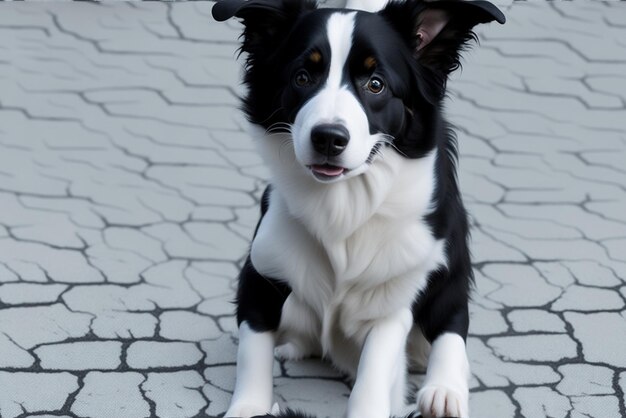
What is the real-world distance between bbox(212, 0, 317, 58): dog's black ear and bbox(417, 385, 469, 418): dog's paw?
1039 mm

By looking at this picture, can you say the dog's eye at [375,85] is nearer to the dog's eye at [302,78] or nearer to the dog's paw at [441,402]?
the dog's eye at [302,78]

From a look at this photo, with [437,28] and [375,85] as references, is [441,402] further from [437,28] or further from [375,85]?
[437,28]

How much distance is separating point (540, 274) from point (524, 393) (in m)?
0.84

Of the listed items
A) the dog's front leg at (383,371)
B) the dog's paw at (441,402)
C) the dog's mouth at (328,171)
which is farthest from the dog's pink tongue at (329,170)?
the dog's paw at (441,402)

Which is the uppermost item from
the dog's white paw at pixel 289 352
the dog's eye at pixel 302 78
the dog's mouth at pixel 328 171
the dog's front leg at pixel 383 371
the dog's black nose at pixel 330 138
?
the dog's eye at pixel 302 78

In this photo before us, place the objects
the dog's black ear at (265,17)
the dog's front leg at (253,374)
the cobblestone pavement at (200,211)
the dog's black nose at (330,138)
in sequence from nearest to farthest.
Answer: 1. the dog's black nose at (330,138)
2. the dog's black ear at (265,17)
3. the dog's front leg at (253,374)
4. the cobblestone pavement at (200,211)

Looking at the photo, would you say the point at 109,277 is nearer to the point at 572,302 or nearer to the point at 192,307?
the point at 192,307

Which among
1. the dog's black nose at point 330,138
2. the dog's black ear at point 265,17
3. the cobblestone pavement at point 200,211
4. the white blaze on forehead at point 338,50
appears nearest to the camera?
the dog's black nose at point 330,138

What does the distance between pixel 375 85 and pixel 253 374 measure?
89cm

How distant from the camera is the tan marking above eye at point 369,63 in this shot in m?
3.10

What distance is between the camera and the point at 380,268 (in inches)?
132

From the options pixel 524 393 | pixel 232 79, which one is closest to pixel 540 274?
pixel 524 393

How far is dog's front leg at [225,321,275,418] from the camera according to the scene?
11.0 feet

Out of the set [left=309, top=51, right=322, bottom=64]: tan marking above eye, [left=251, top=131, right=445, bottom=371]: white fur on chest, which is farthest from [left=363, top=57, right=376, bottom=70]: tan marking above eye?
[left=251, top=131, right=445, bottom=371]: white fur on chest
